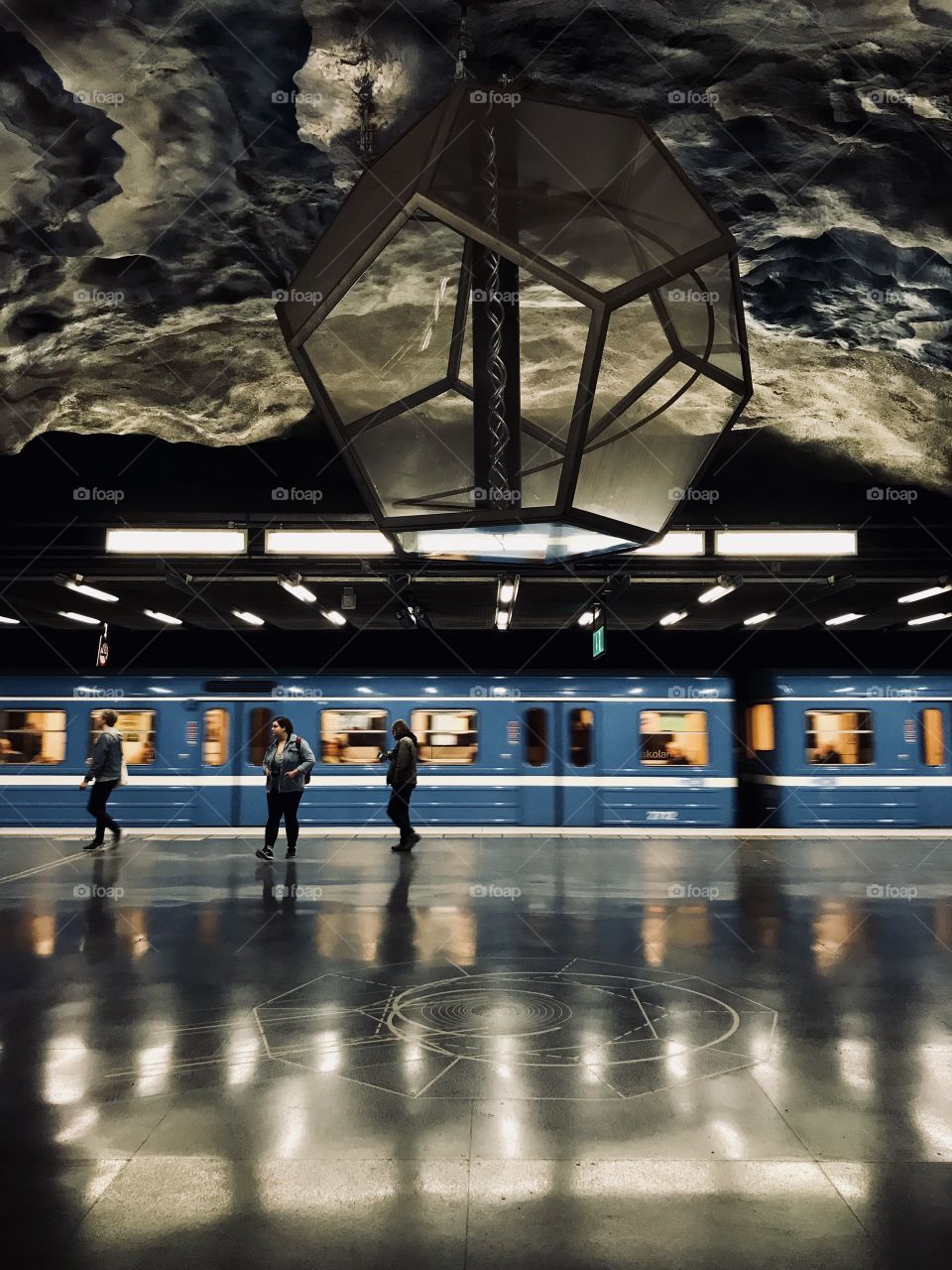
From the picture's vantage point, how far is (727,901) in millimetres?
8234

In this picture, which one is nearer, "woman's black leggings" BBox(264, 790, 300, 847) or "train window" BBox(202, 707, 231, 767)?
"woman's black leggings" BBox(264, 790, 300, 847)

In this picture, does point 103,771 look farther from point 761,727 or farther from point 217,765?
point 761,727

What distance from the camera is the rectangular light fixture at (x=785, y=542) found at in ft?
23.7

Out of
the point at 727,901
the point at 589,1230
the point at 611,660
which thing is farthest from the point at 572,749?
the point at 589,1230

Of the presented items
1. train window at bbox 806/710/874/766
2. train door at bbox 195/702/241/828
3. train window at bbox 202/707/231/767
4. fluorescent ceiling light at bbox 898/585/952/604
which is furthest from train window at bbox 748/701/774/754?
train window at bbox 202/707/231/767

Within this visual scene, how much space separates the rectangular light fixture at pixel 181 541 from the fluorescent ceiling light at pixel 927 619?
9610 millimetres

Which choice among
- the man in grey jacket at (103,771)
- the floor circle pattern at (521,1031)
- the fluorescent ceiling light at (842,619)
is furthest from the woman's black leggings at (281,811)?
the fluorescent ceiling light at (842,619)

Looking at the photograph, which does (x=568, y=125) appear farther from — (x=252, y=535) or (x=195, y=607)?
(x=195, y=607)

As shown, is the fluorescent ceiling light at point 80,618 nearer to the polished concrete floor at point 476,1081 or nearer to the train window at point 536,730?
the polished concrete floor at point 476,1081

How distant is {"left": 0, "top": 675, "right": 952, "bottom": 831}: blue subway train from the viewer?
13203 mm

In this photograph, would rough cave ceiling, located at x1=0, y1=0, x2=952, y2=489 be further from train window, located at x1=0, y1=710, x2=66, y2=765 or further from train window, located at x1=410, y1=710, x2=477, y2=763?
train window, located at x1=0, y1=710, x2=66, y2=765

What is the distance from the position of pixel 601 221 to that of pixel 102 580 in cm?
854

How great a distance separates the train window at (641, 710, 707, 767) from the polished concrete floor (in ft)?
16.7

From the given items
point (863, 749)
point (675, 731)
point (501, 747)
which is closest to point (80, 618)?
point (501, 747)
